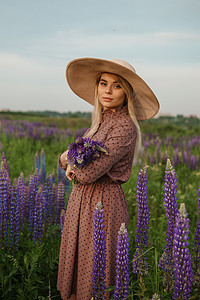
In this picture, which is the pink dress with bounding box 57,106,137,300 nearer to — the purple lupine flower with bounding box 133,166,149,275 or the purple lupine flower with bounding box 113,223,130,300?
the purple lupine flower with bounding box 133,166,149,275

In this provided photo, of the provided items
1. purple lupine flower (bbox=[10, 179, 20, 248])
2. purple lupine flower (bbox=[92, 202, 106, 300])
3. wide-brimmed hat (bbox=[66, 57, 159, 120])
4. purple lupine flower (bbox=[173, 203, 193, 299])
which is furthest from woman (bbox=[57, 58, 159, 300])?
purple lupine flower (bbox=[173, 203, 193, 299])

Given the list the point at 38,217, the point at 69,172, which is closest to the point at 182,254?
the point at 69,172

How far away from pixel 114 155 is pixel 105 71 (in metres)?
0.81

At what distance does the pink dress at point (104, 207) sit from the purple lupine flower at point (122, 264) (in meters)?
0.51

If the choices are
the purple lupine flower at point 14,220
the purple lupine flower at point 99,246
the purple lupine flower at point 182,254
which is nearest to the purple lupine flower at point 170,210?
the purple lupine flower at point 182,254

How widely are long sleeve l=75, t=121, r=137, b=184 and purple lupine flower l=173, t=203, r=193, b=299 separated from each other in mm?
810

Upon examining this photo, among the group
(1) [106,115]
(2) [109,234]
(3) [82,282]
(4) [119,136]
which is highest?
(1) [106,115]

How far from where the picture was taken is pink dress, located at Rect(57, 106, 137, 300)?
8.14 feet

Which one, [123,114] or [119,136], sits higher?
[123,114]

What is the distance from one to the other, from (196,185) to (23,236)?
3.56 metres

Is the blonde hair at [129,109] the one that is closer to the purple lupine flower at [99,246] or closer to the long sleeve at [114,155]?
the long sleeve at [114,155]

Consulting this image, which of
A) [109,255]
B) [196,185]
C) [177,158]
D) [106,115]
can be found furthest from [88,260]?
[177,158]

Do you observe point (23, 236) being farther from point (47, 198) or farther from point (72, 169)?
point (72, 169)

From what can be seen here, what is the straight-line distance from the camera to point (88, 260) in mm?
2527
